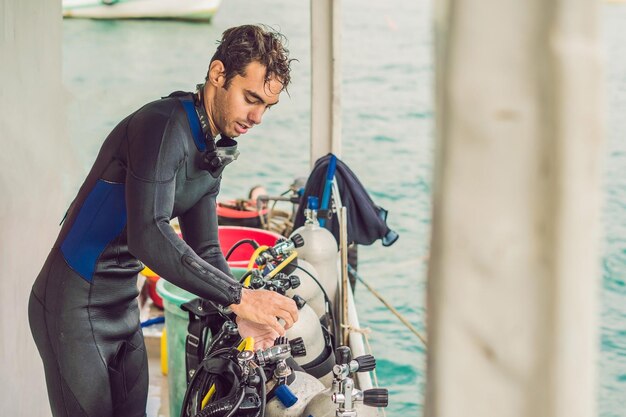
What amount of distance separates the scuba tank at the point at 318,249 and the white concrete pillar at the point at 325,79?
1170 millimetres

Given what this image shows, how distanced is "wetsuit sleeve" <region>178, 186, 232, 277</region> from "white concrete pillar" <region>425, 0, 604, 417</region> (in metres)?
1.53

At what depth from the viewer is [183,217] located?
2145 mm

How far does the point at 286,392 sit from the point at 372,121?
21.5 meters

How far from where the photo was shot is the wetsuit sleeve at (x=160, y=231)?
170cm

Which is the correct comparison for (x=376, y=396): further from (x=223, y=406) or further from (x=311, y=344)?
(x=311, y=344)

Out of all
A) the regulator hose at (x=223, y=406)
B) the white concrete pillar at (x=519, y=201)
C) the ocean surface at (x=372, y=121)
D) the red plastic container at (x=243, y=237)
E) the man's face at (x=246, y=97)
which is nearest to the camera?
the white concrete pillar at (x=519, y=201)

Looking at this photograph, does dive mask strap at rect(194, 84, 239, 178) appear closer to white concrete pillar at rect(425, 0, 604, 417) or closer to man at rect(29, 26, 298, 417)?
man at rect(29, 26, 298, 417)

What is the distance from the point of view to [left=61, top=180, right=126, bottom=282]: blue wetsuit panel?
190cm

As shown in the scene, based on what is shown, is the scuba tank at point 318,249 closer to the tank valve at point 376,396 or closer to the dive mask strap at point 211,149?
the dive mask strap at point 211,149

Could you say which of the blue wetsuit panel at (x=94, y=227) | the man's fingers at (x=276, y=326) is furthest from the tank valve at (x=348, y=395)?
the blue wetsuit panel at (x=94, y=227)

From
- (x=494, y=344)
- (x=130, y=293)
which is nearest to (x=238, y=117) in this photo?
(x=130, y=293)

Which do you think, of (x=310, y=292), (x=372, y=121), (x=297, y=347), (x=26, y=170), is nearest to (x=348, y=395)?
(x=297, y=347)

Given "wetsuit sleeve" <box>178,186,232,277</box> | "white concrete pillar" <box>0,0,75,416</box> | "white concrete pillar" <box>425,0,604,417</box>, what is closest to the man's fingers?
"wetsuit sleeve" <box>178,186,232,277</box>

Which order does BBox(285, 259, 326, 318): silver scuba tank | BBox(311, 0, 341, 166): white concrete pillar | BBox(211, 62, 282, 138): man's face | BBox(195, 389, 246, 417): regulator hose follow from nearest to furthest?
BBox(195, 389, 246, 417): regulator hose
BBox(211, 62, 282, 138): man's face
BBox(285, 259, 326, 318): silver scuba tank
BBox(311, 0, 341, 166): white concrete pillar
